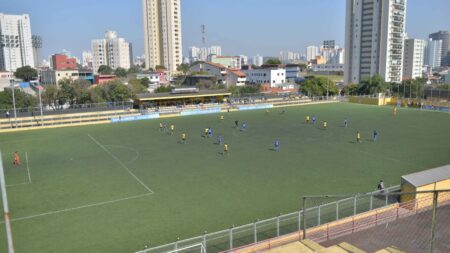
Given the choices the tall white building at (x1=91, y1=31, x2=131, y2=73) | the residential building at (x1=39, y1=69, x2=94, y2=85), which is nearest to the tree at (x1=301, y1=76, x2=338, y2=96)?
the residential building at (x1=39, y1=69, x2=94, y2=85)

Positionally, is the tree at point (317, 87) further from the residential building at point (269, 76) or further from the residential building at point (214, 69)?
the residential building at point (214, 69)

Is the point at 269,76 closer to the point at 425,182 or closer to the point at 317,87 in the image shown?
the point at 317,87

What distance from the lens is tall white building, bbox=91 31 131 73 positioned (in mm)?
182375

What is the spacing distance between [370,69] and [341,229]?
111398mm

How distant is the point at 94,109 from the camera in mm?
53469

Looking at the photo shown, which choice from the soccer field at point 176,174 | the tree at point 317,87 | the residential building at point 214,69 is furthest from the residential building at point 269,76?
the soccer field at point 176,174

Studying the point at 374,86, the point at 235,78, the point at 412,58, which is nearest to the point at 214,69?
the point at 235,78

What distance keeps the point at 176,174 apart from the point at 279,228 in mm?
10790

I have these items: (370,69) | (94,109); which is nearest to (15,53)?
(94,109)

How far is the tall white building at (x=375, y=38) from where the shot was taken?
10938 centimetres

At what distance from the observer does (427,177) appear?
Result: 1717 centimetres

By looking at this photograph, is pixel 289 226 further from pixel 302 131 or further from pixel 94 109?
pixel 94 109

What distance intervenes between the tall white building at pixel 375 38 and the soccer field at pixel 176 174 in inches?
2988

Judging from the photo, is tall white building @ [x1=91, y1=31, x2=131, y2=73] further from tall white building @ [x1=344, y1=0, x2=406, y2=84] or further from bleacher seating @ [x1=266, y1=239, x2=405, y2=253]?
bleacher seating @ [x1=266, y1=239, x2=405, y2=253]
